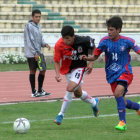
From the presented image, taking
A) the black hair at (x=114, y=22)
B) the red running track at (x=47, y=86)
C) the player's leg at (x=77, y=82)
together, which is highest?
the black hair at (x=114, y=22)

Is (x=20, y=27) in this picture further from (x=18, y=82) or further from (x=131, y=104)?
(x=131, y=104)

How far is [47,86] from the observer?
548 inches

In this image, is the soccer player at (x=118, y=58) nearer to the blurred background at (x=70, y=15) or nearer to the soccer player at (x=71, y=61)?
the soccer player at (x=71, y=61)

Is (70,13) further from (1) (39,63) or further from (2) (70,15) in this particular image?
(1) (39,63)

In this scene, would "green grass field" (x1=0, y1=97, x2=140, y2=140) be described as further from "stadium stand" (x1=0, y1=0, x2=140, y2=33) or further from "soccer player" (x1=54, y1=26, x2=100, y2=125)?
"stadium stand" (x1=0, y1=0, x2=140, y2=33)

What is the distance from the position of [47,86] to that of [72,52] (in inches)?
227

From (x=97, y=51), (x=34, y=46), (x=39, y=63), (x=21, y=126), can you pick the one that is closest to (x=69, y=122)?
(x=97, y=51)

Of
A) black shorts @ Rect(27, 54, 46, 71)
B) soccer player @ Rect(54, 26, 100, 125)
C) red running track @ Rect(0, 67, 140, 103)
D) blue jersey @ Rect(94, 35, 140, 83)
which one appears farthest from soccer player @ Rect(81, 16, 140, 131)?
black shorts @ Rect(27, 54, 46, 71)

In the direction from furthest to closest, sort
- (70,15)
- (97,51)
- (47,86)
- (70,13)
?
(70,15), (70,13), (47,86), (97,51)

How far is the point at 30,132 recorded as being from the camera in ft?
23.7

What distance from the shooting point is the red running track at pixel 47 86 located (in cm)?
1182

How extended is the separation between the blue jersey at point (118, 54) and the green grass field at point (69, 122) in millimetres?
840

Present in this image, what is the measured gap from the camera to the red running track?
11.8 meters

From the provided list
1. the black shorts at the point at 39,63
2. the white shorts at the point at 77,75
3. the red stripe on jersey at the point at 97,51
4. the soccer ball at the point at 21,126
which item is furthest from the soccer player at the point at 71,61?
the black shorts at the point at 39,63
